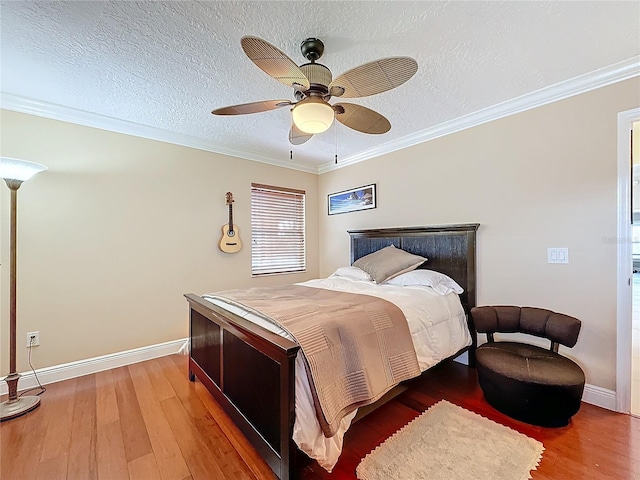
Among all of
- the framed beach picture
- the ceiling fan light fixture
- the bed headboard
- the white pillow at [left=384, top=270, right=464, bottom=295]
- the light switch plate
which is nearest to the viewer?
the ceiling fan light fixture

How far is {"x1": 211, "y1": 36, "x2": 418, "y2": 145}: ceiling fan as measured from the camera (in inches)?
54.0

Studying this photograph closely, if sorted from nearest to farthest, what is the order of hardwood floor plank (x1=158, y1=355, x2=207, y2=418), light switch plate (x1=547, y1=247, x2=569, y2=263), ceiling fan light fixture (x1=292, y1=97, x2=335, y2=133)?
ceiling fan light fixture (x1=292, y1=97, x2=335, y2=133)
hardwood floor plank (x1=158, y1=355, x2=207, y2=418)
light switch plate (x1=547, y1=247, x2=569, y2=263)

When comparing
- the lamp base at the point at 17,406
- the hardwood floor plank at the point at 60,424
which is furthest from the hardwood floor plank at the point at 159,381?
the lamp base at the point at 17,406

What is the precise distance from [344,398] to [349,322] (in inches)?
15.6

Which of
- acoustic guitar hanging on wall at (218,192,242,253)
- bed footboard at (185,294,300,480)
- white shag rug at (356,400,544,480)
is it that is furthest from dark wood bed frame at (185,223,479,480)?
acoustic guitar hanging on wall at (218,192,242,253)

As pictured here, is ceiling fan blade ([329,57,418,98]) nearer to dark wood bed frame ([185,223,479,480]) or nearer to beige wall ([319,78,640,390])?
dark wood bed frame ([185,223,479,480])

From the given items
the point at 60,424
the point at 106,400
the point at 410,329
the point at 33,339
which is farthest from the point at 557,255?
the point at 33,339

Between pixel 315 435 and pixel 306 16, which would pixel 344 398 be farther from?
pixel 306 16

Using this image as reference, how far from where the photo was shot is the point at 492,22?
1618 millimetres

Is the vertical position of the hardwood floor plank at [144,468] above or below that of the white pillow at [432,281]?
below

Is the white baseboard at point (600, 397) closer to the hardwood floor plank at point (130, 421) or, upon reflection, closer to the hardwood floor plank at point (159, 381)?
the hardwood floor plank at point (130, 421)

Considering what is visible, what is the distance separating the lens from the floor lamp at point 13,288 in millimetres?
2072

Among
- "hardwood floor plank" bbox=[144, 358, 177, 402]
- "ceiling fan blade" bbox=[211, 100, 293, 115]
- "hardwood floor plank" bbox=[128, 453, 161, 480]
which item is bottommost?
"hardwood floor plank" bbox=[144, 358, 177, 402]

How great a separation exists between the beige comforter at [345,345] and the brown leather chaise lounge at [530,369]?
612 mm
